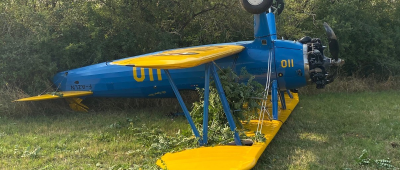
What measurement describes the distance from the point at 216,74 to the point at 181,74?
244 cm

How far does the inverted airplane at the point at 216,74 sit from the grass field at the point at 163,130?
1.31 ft

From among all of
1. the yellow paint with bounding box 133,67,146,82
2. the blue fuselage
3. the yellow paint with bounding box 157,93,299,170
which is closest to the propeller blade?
the blue fuselage

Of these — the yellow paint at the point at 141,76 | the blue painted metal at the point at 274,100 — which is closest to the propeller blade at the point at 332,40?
the blue painted metal at the point at 274,100

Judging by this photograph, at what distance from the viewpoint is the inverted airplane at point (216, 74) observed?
12.5 ft

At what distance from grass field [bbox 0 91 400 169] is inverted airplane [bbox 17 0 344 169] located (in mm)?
400

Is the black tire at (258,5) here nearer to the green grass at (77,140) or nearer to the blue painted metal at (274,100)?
the blue painted metal at (274,100)

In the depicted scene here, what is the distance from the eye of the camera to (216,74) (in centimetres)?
430

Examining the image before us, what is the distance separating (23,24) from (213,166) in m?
7.21

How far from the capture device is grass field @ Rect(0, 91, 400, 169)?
165 inches

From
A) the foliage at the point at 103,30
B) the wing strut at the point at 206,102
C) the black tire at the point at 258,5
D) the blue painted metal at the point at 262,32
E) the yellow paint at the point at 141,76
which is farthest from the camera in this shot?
the foliage at the point at 103,30

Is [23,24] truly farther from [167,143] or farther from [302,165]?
[302,165]

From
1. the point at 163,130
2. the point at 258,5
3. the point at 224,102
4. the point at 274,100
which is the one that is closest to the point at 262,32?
the point at 258,5

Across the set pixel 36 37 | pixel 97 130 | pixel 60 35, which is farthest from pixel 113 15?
pixel 97 130

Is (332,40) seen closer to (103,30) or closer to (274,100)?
(274,100)
